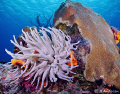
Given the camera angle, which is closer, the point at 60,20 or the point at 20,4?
the point at 60,20

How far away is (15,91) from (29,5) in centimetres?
3361

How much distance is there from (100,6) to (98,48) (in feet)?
109

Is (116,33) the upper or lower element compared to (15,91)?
upper

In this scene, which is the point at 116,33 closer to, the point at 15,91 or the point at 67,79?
the point at 67,79

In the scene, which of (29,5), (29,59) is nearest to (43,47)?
(29,59)

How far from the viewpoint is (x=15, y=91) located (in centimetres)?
→ 217

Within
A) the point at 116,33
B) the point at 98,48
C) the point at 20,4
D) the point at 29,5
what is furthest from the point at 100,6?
the point at 98,48

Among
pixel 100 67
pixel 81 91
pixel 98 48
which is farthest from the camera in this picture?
pixel 98 48

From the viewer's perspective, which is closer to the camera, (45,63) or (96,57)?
(45,63)

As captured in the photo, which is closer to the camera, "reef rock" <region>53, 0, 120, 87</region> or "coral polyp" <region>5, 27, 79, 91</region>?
"coral polyp" <region>5, 27, 79, 91</region>

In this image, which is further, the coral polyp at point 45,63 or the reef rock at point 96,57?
the reef rock at point 96,57

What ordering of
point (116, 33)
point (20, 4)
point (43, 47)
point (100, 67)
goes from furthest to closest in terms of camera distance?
point (20, 4) < point (116, 33) < point (100, 67) < point (43, 47)

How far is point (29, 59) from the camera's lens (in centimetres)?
212

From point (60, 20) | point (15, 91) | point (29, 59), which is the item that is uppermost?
point (60, 20)
